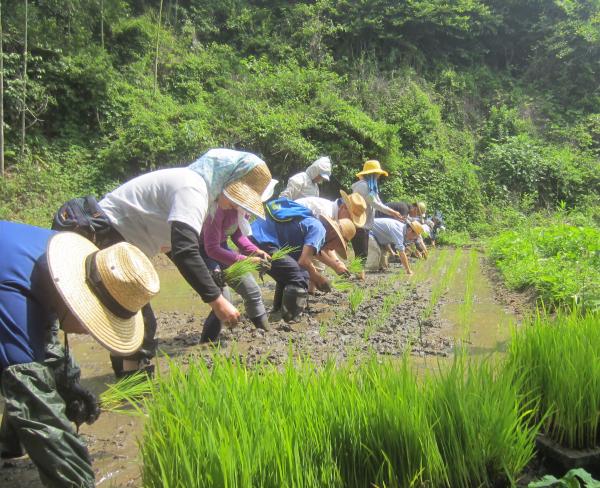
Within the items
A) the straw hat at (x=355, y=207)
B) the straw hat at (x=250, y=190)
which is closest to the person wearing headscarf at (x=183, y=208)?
the straw hat at (x=250, y=190)

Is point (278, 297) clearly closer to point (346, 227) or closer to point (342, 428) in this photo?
point (346, 227)

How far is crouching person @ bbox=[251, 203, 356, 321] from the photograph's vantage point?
13.4 feet

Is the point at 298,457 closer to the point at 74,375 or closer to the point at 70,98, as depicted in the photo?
the point at 74,375

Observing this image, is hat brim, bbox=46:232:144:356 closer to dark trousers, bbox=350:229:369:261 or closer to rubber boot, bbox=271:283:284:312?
rubber boot, bbox=271:283:284:312

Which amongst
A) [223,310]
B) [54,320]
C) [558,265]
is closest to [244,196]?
[223,310]

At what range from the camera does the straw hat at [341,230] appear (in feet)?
15.5

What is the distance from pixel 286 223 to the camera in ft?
14.3

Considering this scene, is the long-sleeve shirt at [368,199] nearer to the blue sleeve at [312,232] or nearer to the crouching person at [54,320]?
the blue sleeve at [312,232]

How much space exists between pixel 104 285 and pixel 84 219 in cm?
81

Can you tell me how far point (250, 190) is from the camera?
2.75m

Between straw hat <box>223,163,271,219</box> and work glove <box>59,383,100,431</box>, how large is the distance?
1.26 meters

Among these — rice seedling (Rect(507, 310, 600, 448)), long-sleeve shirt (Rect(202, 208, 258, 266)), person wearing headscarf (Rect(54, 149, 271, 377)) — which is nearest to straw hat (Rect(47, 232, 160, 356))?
person wearing headscarf (Rect(54, 149, 271, 377))

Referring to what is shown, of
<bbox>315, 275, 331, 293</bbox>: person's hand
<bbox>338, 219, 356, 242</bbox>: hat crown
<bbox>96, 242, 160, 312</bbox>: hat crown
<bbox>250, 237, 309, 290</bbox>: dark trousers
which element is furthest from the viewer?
<bbox>338, 219, 356, 242</bbox>: hat crown

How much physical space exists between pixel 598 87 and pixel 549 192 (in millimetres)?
7092
